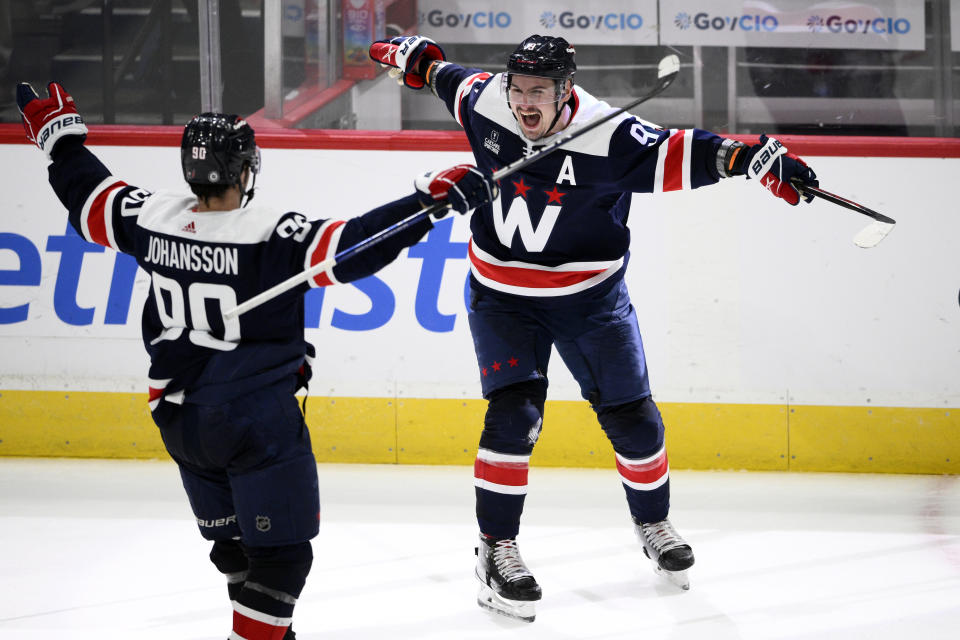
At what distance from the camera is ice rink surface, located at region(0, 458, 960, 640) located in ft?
9.16

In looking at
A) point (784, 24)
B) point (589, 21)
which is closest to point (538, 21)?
point (589, 21)

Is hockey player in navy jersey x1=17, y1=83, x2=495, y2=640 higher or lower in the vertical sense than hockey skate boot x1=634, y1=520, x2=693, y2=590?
higher

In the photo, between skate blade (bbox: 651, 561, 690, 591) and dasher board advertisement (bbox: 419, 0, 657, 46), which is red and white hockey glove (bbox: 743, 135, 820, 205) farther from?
dasher board advertisement (bbox: 419, 0, 657, 46)

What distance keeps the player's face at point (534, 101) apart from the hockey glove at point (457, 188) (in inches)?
25.1

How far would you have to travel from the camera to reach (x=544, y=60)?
2795mm

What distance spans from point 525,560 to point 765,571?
0.65m

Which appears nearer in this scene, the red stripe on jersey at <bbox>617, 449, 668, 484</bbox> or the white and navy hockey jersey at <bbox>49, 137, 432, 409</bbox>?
the white and navy hockey jersey at <bbox>49, 137, 432, 409</bbox>

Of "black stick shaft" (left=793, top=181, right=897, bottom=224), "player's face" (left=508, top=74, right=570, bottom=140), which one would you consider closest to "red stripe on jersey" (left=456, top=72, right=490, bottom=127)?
"player's face" (left=508, top=74, right=570, bottom=140)

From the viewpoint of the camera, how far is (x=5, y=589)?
3023 mm

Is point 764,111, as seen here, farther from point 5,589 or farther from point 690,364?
point 5,589

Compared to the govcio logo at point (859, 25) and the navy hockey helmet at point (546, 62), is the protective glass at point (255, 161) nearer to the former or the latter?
the navy hockey helmet at point (546, 62)

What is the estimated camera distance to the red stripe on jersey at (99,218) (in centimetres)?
228

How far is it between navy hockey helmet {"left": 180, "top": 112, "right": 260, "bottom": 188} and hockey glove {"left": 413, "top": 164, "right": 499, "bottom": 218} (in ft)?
1.11

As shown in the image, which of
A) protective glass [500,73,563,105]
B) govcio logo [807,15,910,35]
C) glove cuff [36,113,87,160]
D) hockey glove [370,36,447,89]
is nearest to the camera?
glove cuff [36,113,87,160]
